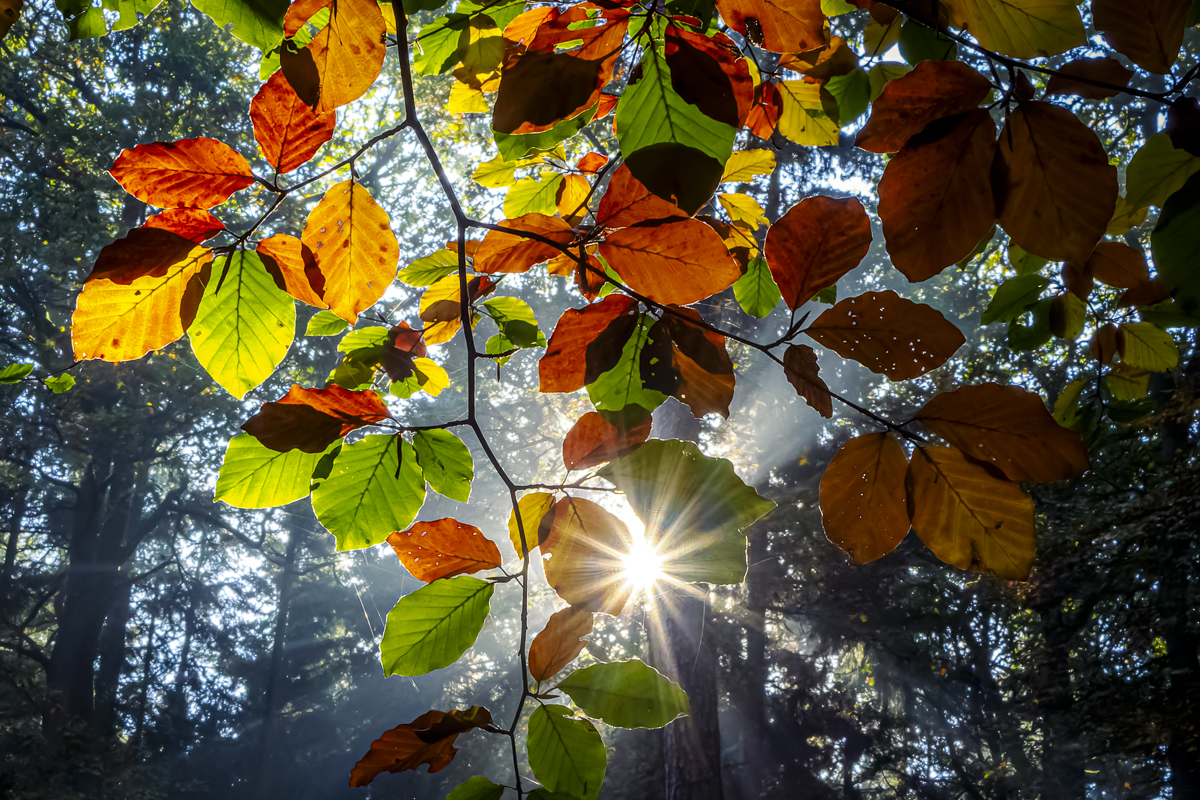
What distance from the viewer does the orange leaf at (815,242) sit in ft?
1.31

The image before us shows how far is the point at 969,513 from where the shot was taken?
36 centimetres

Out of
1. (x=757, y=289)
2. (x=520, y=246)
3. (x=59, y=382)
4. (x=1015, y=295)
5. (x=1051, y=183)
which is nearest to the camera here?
(x=1051, y=183)

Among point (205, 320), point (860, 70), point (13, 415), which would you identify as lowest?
point (205, 320)

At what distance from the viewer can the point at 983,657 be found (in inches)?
283

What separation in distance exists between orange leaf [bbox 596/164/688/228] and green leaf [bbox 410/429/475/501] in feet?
0.81

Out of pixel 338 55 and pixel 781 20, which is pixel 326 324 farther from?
pixel 781 20

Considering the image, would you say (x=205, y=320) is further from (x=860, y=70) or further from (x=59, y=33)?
(x=59, y=33)

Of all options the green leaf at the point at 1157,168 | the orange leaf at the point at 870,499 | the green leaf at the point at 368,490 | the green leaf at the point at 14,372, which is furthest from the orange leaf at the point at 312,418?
the green leaf at the point at 14,372

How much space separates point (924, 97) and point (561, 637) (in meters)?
0.46

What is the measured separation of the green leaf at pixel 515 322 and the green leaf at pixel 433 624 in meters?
0.32

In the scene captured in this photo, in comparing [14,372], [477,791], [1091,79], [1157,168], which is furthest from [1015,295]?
[14,372]

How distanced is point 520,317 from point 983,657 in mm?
8844

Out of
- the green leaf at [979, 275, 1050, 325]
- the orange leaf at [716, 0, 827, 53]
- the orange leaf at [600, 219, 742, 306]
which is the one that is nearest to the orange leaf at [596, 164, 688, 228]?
the orange leaf at [600, 219, 742, 306]

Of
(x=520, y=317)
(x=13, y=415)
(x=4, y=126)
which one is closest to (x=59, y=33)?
(x=4, y=126)
